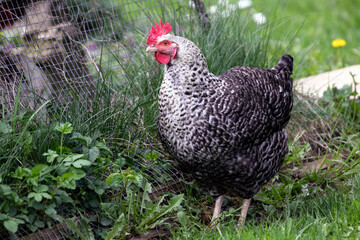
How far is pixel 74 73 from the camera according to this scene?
3.56m

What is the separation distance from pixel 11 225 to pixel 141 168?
1065mm

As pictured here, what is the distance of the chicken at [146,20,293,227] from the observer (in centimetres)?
280

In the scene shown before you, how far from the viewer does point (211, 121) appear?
9.14 ft

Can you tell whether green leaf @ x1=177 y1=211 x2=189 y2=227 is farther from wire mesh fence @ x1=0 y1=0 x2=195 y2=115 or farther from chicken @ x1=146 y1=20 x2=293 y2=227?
wire mesh fence @ x1=0 y1=0 x2=195 y2=115

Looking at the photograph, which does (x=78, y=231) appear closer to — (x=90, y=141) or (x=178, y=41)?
(x=90, y=141)

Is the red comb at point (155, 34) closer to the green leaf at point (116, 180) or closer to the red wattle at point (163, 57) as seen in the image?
the red wattle at point (163, 57)

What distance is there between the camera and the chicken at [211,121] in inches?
110

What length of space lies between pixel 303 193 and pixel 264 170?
61cm

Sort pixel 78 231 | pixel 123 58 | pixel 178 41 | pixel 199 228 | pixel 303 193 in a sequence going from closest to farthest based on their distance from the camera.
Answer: pixel 78 231 → pixel 178 41 → pixel 199 228 → pixel 303 193 → pixel 123 58

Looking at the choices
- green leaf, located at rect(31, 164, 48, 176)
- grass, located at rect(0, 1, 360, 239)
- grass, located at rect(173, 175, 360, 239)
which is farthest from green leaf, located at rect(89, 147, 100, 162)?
grass, located at rect(173, 175, 360, 239)

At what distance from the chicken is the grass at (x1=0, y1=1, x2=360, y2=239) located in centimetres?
30

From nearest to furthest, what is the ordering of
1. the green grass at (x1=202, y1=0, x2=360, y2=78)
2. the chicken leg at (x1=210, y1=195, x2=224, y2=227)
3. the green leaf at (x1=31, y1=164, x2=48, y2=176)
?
the green leaf at (x1=31, y1=164, x2=48, y2=176)
the chicken leg at (x1=210, y1=195, x2=224, y2=227)
the green grass at (x1=202, y1=0, x2=360, y2=78)

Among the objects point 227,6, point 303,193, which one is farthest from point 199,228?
point 227,6

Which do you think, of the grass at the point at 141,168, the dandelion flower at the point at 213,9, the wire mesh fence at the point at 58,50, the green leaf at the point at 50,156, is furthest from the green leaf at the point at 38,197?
the dandelion flower at the point at 213,9
